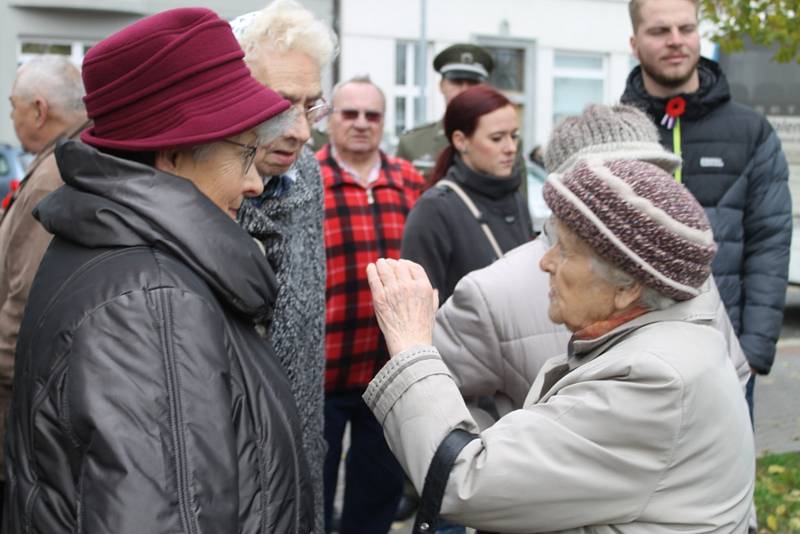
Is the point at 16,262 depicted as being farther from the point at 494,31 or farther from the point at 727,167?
the point at 494,31

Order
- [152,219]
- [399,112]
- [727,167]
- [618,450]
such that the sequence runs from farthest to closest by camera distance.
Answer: [399,112], [727,167], [618,450], [152,219]

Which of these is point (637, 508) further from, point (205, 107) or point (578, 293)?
point (205, 107)

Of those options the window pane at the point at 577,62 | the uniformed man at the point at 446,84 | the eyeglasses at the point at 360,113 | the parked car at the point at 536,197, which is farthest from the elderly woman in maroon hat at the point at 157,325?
the window pane at the point at 577,62

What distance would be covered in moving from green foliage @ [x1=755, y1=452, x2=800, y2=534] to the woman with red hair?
1840 millimetres

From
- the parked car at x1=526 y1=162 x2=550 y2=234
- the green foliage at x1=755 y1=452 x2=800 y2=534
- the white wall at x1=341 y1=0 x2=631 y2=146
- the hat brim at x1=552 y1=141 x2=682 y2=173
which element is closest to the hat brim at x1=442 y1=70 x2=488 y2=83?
the green foliage at x1=755 y1=452 x2=800 y2=534

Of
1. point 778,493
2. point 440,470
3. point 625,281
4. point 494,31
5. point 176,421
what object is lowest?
point 778,493

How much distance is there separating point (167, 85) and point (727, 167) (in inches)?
108

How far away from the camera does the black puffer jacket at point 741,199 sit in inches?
158

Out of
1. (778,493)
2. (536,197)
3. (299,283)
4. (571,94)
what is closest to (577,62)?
(571,94)

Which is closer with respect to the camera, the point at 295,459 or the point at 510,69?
the point at 295,459

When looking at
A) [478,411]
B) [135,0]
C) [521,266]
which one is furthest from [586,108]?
[135,0]

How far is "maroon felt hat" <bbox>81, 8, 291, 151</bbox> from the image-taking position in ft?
6.13

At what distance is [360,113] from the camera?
491 centimetres

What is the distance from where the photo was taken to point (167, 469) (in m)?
1.60
